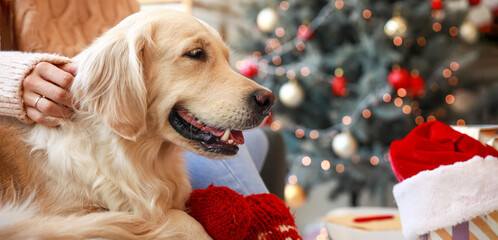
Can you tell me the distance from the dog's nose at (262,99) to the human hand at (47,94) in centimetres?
37

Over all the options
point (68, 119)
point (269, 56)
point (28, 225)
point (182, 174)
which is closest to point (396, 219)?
point (182, 174)

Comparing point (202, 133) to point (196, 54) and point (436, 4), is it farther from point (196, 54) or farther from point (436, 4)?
point (436, 4)

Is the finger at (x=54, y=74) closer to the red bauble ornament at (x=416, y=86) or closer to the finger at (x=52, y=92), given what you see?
the finger at (x=52, y=92)

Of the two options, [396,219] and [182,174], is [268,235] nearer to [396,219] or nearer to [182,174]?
[182,174]

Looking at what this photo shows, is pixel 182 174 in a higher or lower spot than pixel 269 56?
higher

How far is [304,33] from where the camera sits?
118 inches

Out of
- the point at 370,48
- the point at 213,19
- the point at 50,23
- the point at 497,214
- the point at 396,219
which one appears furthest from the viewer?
the point at 213,19

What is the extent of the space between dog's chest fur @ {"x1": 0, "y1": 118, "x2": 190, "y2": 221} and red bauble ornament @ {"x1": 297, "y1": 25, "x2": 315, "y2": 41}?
2.18m

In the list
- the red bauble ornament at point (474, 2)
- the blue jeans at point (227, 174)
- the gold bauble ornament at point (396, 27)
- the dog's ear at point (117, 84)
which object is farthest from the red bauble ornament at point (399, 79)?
the dog's ear at point (117, 84)

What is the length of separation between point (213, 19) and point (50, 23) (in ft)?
8.59

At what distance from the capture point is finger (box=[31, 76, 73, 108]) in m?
0.92

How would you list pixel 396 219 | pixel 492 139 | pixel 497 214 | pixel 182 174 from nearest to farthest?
pixel 497 214
pixel 492 139
pixel 182 174
pixel 396 219

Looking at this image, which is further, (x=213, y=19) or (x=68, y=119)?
(x=213, y=19)

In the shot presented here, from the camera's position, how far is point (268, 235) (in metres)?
0.94
